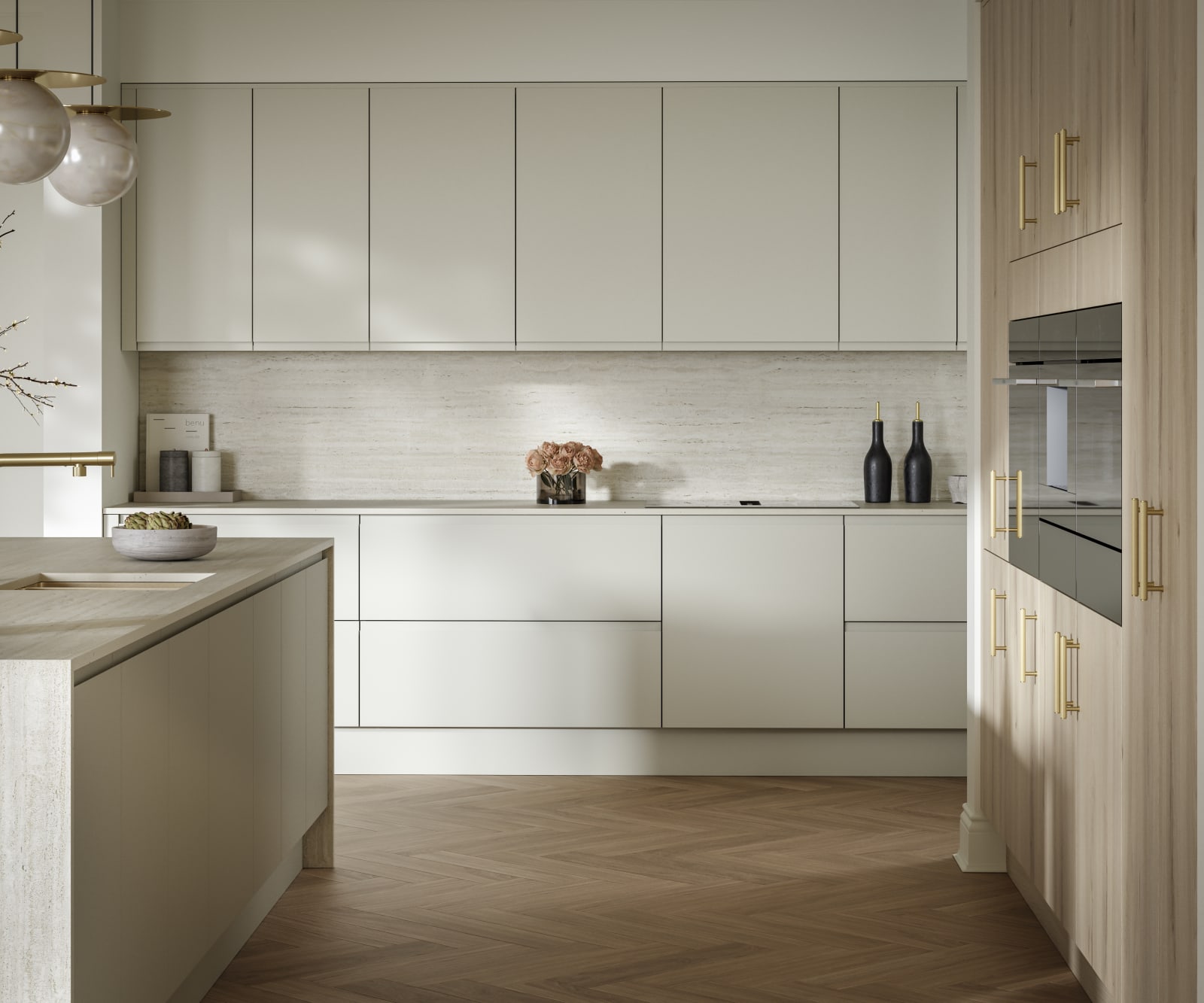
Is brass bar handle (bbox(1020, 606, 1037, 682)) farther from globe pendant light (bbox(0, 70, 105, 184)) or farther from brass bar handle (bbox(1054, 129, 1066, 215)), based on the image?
globe pendant light (bbox(0, 70, 105, 184))

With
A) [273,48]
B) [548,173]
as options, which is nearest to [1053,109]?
[548,173]

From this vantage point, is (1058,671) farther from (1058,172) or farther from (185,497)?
(185,497)

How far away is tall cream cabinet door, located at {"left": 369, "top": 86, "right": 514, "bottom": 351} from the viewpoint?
4.20 meters

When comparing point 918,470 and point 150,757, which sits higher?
point 918,470

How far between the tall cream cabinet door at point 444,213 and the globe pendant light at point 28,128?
2194 mm

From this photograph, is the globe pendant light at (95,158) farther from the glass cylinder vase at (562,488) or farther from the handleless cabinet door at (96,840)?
the glass cylinder vase at (562,488)

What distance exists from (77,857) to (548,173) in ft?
10.1

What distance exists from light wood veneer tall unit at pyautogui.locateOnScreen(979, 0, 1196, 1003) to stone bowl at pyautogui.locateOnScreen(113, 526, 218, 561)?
191 cm

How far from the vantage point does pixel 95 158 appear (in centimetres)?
236

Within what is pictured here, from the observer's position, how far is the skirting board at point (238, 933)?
2.41 metres

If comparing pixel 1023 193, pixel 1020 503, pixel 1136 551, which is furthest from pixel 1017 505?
pixel 1136 551

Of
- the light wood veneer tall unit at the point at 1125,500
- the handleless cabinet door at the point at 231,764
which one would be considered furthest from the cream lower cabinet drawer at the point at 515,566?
the handleless cabinet door at the point at 231,764

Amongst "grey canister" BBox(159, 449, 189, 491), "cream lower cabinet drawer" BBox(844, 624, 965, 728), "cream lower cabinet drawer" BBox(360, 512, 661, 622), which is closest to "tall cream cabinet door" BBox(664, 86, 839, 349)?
"cream lower cabinet drawer" BBox(360, 512, 661, 622)

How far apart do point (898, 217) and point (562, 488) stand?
156 cm
